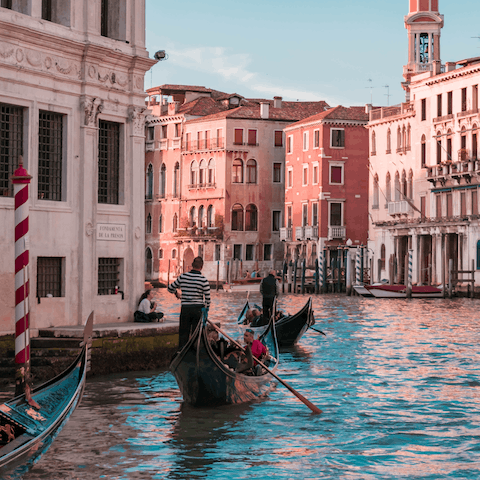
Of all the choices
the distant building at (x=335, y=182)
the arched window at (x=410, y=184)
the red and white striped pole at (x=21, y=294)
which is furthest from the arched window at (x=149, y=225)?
the red and white striped pole at (x=21, y=294)

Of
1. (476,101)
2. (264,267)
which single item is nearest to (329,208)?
(264,267)

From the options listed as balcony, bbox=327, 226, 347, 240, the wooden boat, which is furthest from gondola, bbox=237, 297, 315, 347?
balcony, bbox=327, 226, 347, 240

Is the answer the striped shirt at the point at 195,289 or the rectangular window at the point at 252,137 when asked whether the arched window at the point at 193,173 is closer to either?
the rectangular window at the point at 252,137

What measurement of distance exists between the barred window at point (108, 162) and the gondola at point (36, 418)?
20.1 ft

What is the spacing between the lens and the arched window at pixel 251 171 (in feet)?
177

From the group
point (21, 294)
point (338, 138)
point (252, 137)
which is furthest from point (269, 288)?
point (252, 137)

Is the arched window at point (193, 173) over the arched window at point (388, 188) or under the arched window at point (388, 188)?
over

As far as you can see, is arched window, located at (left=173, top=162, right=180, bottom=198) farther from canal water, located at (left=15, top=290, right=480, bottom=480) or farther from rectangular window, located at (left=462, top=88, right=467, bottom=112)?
canal water, located at (left=15, top=290, right=480, bottom=480)

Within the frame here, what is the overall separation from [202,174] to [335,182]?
28.2 feet

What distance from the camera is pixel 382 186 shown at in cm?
4666

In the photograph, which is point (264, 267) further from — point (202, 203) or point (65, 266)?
point (65, 266)

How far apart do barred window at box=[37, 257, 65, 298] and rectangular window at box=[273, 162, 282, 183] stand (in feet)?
138

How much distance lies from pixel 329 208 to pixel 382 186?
12.7ft

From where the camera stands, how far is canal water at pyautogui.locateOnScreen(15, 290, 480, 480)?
7.78 m
